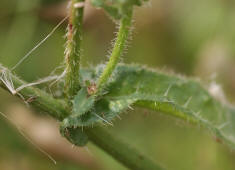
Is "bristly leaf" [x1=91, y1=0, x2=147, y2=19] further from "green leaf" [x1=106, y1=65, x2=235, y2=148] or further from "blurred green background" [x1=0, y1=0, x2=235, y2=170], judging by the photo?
"blurred green background" [x1=0, y1=0, x2=235, y2=170]

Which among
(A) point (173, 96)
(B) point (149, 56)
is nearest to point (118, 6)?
(A) point (173, 96)

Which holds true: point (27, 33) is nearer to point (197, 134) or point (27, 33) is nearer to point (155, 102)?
point (197, 134)

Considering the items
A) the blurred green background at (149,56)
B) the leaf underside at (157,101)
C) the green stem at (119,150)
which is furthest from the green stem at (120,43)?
the blurred green background at (149,56)

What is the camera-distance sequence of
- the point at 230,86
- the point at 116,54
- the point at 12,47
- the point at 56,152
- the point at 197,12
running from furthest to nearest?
the point at 197,12
the point at 230,86
the point at 12,47
the point at 56,152
the point at 116,54

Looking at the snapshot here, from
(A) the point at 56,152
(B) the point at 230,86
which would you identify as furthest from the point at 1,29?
(B) the point at 230,86

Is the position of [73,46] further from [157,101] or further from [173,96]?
[173,96]

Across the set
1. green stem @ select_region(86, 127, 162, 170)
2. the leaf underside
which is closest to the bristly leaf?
the leaf underside

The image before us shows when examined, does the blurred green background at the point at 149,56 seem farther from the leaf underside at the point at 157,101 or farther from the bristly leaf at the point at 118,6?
the bristly leaf at the point at 118,6
